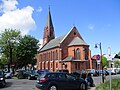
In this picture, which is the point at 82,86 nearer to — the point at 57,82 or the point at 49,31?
the point at 57,82

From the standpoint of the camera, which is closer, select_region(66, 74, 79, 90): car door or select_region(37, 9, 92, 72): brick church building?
select_region(66, 74, 79, 90): car door

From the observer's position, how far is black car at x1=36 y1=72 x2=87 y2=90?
18859 millimetres

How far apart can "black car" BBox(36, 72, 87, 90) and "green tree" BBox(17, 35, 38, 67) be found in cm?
6495

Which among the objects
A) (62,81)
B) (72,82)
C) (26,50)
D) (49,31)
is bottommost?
(72,82)

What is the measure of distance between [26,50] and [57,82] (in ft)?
226

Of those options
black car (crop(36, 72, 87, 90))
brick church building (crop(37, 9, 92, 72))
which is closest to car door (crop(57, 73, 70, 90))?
black car (crop(36, 72, 87, 90))

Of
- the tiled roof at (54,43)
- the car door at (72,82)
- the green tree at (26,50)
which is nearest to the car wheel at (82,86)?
the car door at (72,82)

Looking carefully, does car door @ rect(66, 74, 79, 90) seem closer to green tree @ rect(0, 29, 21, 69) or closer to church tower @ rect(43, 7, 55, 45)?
green tree @ rect(0, 29, 21, 69)

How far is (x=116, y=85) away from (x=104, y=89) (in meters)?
0.83

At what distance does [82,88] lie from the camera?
20594 mm

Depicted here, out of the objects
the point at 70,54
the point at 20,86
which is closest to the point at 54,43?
the point at 70,54

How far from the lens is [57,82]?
63.0ft

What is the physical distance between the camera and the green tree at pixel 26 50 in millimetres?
85250

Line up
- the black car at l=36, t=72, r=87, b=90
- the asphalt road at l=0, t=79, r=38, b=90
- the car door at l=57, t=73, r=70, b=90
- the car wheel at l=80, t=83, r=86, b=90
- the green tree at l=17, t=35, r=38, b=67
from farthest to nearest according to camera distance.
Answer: the green tree at l=17, t=35, r=38, b=67 < the asphalt road at l=0, t=79, r=38, b=90 < the car wheel at l=80, t=83, r=86, b=90 < the car door at l=57, t=73, r=70, b=90 < the black car at l=36, t=72, r=87, b=90
